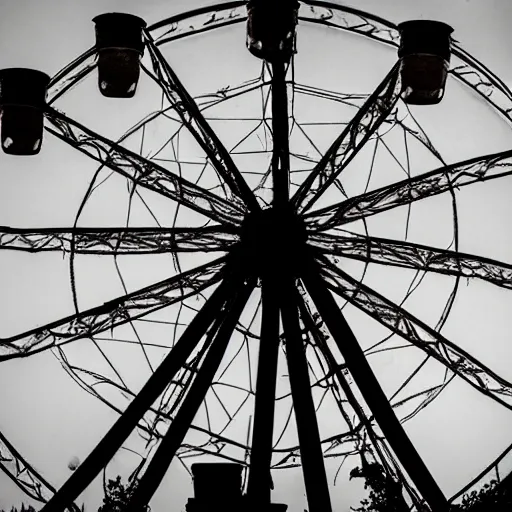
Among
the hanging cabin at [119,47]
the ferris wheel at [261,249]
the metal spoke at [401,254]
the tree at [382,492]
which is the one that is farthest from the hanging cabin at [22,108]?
the tree at [382,492]

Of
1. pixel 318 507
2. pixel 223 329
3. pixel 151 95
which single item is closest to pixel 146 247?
pixel 223 329

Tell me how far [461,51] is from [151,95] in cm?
352

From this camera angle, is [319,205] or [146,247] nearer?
[146,247]

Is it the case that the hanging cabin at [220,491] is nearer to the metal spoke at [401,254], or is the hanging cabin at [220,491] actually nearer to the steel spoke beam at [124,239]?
the steel spoke beam at [124,239]

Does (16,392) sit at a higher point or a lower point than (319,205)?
lower

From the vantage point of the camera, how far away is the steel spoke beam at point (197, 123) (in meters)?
10.3

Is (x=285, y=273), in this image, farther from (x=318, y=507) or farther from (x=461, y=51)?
(x=461, y=51)

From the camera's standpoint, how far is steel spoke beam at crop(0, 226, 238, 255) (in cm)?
1039

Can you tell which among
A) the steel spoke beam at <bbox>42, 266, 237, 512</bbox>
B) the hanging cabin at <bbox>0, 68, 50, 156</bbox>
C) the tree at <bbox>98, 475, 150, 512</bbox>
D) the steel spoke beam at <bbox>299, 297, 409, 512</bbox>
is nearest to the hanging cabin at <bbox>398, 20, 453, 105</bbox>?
the steel spoke beam at <bbox>42, 266, 237, 512</bbox>

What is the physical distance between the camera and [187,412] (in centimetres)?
970

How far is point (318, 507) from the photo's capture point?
367 inches

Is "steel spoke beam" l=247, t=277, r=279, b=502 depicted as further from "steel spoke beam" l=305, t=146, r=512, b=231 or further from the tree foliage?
the tree foliage

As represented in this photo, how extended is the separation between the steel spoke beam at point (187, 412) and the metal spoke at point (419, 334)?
39.3 inches

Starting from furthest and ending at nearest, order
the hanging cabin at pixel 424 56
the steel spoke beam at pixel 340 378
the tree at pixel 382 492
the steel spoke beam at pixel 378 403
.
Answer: the steel spoke beam at pixel 340 378, the tree at pixel 382 492, the steel spoke beam at pixel 378 403, the hanging cabin at pixel 424 56
